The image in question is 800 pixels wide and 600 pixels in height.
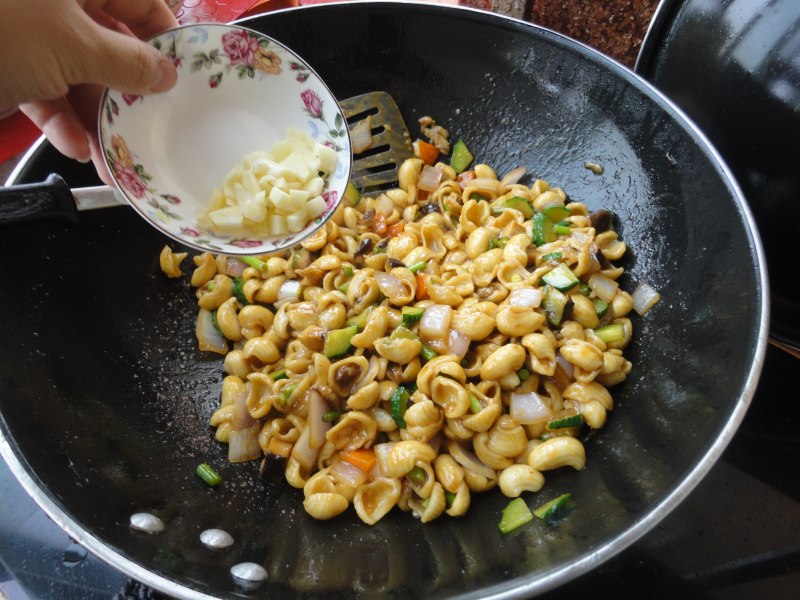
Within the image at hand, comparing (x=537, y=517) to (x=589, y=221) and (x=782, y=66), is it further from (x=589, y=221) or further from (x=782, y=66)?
(x=782, y=66)

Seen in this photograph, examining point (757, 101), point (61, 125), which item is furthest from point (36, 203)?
point (757, 101)

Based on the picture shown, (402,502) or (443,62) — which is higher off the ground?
(443,62)

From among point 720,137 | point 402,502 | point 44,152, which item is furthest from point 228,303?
point 720,137

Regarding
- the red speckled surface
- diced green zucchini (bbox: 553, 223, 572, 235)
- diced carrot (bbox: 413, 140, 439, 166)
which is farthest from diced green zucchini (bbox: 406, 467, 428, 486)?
the red speckled surface

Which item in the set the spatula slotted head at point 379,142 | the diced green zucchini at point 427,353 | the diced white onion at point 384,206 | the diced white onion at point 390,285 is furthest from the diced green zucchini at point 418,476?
the spatula slotted head at point 379,142

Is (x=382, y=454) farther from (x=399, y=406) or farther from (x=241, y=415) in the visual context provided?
(x=241, y=415)
